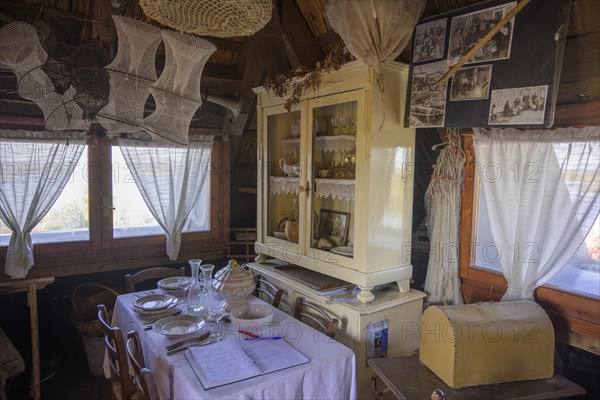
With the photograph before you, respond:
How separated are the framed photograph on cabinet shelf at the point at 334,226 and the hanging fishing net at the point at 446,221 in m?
0.47

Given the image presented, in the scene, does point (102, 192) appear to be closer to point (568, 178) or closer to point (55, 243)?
point (55, 243)

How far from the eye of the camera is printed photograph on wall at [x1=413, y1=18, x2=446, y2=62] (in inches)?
71.0

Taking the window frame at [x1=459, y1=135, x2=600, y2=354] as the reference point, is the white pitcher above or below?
above

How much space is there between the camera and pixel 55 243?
2795mm

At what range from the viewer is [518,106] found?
5.08ft

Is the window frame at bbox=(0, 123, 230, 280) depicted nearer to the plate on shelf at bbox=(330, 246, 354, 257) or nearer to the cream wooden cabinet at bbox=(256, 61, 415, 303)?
the cream wooden cabinet at bbox=(256, 61, 415, 303)

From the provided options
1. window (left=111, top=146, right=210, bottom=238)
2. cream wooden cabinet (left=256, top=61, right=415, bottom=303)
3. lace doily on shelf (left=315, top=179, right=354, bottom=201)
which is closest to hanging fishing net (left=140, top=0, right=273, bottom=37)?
cream wooden cabinet (left=256, top=61, right=415, bottom=303)

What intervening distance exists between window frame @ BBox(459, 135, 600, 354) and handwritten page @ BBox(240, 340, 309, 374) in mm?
988

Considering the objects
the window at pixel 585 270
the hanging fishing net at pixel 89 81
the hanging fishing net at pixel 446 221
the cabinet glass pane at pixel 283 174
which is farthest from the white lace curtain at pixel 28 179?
the window at pixel 585 270

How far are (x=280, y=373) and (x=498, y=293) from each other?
1.13m

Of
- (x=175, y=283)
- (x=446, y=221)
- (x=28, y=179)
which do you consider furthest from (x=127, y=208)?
(x=446, y=221)

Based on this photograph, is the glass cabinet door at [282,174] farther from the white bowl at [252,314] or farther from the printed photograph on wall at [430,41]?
the printed photograph on wall at [430,41]

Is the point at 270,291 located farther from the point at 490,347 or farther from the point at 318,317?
the point at 490,347

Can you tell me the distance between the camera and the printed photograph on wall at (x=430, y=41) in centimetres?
180
